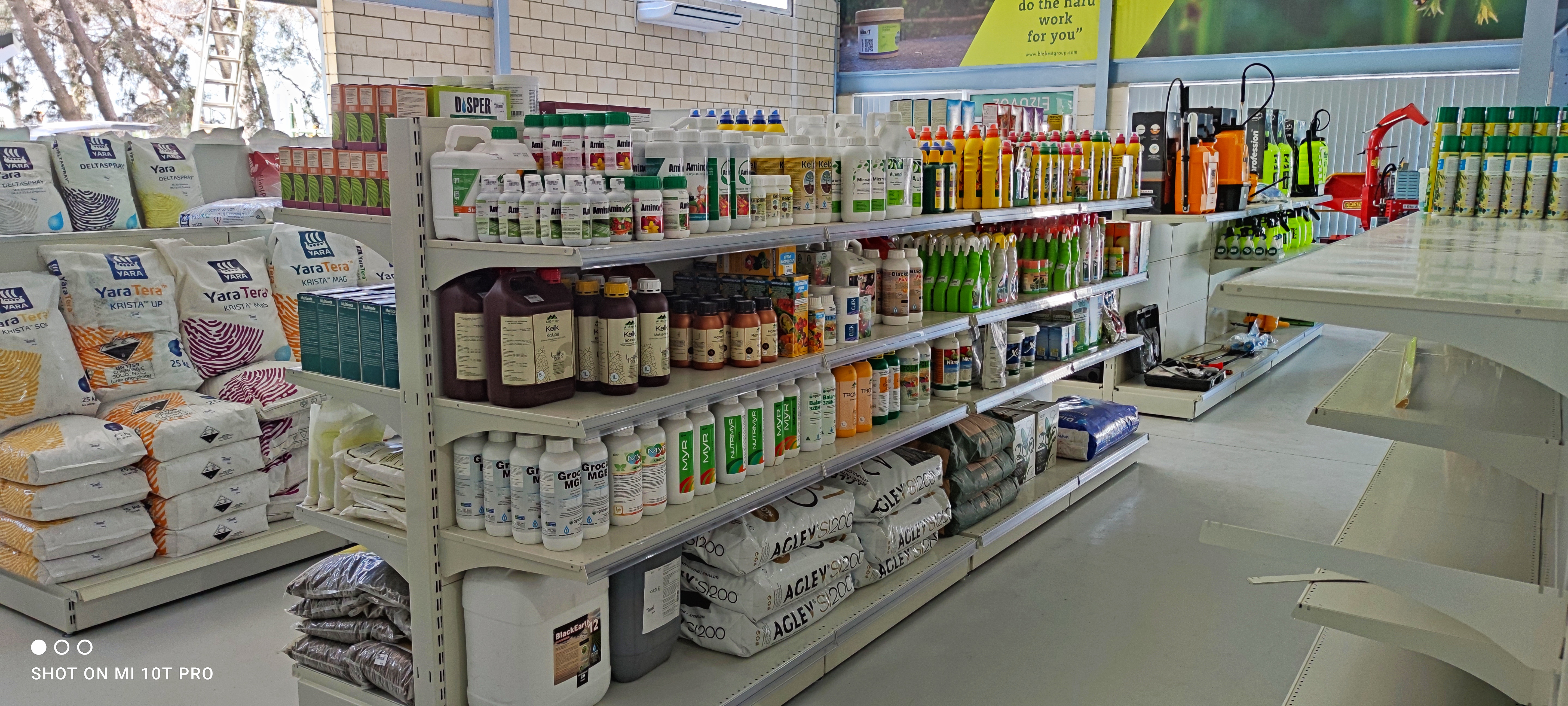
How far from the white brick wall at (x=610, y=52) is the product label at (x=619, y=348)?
5.80 meters

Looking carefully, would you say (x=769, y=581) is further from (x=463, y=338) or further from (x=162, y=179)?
(x=162, y=179)

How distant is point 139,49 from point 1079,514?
6412 millimetres

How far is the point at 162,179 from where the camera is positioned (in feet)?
14.4

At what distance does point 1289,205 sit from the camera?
771cm

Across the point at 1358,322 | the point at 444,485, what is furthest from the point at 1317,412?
the point at 444,485

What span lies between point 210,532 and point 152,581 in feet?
0.82

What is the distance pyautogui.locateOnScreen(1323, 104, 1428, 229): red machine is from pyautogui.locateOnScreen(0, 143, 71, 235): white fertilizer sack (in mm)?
8129

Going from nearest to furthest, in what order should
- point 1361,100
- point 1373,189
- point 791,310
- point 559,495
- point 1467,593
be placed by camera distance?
1. point 1467,593
2. point 559,495
3. point 791,310
4. point 1373,189
5. point 1361,100

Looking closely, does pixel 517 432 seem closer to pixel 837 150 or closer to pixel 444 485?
pixel 444 485

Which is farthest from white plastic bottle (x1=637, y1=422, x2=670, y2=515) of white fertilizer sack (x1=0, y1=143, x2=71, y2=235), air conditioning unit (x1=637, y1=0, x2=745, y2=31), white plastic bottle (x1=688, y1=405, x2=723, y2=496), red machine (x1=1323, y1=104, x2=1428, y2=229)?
air conditioning unit (x1=637, y1=0, x2=745, y2=31)

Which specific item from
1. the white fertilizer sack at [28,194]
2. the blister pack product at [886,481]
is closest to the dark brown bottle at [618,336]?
the blister pack product at [886,481]

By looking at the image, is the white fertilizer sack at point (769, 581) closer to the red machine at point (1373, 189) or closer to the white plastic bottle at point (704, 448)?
the white plastic bottle at point (704, 448)

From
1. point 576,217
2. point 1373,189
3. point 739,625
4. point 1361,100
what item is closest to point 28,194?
point 576,217

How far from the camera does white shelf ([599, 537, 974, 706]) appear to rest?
8.90 ft
